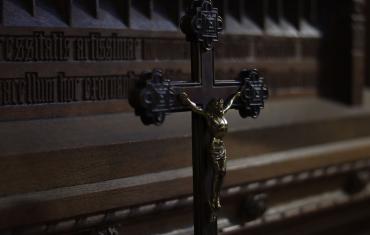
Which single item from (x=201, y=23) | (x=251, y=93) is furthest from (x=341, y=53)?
(x=201, y=23)

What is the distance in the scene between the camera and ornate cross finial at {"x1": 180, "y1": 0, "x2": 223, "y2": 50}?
85cm

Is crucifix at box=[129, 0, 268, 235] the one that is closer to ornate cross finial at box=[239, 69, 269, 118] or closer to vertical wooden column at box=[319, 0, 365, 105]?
ornate cross finial at box=[239, 69, 269, 118]

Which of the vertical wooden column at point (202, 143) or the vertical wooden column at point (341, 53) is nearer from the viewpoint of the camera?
the vertical wooden column at point (202, 143)

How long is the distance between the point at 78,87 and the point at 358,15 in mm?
949

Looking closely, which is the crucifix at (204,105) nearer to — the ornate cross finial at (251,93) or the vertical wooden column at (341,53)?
the ornate cross finial at (251,93)

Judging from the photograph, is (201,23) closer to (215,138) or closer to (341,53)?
(215,138)

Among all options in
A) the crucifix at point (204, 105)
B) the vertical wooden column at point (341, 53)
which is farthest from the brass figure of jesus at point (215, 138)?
the vertical wooden column at point (341, 53)

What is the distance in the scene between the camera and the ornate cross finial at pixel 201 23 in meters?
0.85

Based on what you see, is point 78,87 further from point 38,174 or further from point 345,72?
point 345,72

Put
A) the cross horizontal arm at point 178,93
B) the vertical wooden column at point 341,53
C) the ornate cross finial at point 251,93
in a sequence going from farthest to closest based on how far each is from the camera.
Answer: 1. the vertical wooden column at point 341,53
2. the ornate cross finial at point 251,93
3. the cross horizontal arm at point 178,93

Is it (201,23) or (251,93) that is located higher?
(201,23)

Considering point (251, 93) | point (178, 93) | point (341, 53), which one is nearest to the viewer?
point (178, 93)

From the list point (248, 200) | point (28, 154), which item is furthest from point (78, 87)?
point (248, 200)

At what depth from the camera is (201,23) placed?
2.80 ft
